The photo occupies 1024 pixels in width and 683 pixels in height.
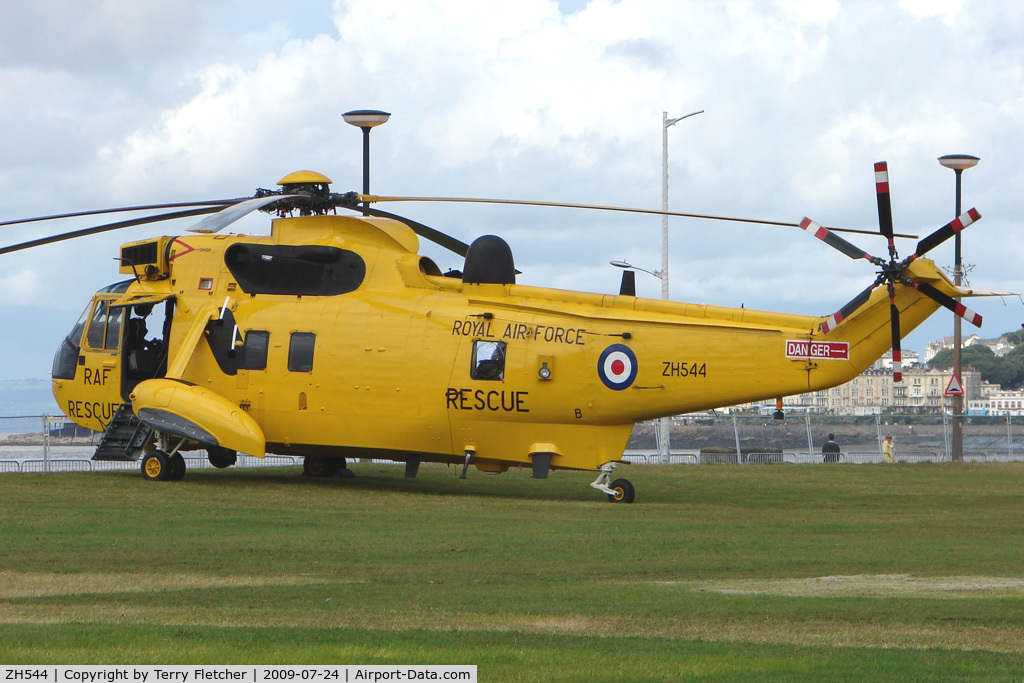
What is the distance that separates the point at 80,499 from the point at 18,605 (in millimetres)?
10170

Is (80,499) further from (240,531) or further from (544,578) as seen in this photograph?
(544,578)

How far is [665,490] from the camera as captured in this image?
2628cm

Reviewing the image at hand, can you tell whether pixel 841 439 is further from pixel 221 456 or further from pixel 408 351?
pixel 408 351

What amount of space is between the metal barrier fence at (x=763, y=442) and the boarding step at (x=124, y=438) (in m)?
7.07

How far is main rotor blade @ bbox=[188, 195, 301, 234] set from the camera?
20000 mm

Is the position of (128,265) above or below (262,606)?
above

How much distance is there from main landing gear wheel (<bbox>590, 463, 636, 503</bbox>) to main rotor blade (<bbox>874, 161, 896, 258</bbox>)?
6.60 m

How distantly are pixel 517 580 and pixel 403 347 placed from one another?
10322mm

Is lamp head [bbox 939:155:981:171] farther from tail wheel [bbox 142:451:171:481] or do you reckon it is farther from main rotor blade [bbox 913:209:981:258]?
tail wheel [bbox 142:451:171:481]

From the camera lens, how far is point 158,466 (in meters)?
24.7

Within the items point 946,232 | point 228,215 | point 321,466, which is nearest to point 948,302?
point 946,232

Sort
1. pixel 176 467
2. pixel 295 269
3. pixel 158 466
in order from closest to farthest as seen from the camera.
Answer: pixel 158 466 → pixel 176 467 → pixel 295 269

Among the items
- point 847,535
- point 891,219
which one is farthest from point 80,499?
point 891,219

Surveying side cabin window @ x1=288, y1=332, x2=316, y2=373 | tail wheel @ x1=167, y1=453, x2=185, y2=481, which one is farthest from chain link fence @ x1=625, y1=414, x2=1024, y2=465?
tail wheel @ x1=167, y1=453, x2=185, y2=481
